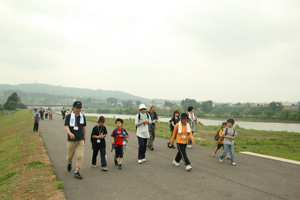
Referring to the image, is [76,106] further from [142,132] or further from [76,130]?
[142,132]

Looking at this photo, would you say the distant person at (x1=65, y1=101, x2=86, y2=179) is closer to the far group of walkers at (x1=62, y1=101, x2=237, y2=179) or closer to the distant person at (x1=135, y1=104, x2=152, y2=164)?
the far group of walkers at (x1=62, y1=101, x2=237, y2=179)

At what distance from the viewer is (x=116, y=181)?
5.42 meters

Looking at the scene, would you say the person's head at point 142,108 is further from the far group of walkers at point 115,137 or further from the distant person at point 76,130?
the distant person at point 76,130

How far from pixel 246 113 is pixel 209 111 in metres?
14.2

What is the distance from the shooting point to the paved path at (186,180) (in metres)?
4.54

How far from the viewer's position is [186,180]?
5.47 meters

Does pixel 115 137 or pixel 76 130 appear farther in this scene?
pixel 115 137

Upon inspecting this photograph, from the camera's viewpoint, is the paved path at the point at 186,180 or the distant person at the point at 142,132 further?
the distant person at the point at 142,132

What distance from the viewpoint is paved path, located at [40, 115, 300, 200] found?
14.9ft

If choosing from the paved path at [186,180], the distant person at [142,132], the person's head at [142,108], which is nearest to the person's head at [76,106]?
the paved path at [186,180]

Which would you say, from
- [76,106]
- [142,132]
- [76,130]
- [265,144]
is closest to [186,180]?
[142,132]

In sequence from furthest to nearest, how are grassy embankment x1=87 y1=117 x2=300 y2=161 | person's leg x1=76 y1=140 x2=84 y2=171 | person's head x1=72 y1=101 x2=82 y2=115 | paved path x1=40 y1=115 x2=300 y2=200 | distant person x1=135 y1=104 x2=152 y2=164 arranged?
grassy embankment x1=87 y1=117 x2=300 y2=161 < distant person x1=135 y1=104 x2=152 y2=164 < person's head x1=72 y1=101 x2=82 y2=115 < person's leg x1=76 y1=140 x2=84 y2=171 < paved path x1=40 y1=115 x2=300 y2=200

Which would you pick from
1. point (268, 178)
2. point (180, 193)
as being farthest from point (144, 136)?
point (268, 178)

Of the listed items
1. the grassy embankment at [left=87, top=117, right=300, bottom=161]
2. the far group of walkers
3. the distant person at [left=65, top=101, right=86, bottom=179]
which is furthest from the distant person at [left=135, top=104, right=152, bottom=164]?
the grassy embankment at [left=87, top=117, right=300, bottom=161]
